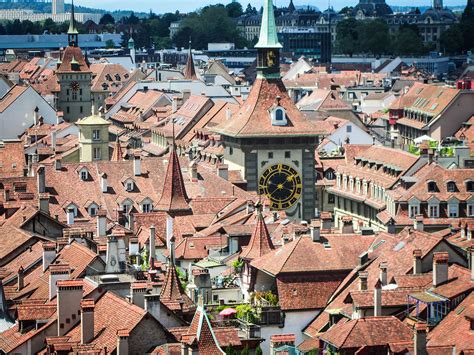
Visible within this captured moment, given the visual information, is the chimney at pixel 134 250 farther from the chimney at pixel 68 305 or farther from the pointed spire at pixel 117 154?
the pointed spire at pixel 117 154

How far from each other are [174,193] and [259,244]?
2264cm

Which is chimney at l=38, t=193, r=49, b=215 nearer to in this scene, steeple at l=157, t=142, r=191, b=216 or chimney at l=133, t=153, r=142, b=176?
steeple at l=157, t=142, r=191, b=216

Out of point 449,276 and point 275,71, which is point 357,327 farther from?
point 275,71

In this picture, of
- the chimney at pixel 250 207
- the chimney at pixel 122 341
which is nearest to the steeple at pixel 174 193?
the chimney at pixel 250 207

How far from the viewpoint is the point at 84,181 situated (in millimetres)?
107375

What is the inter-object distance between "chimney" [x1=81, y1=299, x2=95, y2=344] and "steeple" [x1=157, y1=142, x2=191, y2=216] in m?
43.1

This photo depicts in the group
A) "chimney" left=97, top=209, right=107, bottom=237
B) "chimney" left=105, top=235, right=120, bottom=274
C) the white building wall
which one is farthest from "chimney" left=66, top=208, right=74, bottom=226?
the white building wall

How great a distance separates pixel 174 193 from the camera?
102m

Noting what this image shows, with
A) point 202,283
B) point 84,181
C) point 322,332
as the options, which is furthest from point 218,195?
point 322,332

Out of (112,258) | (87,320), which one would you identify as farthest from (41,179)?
(87,320)

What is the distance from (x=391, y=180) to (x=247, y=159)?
30.7 feet

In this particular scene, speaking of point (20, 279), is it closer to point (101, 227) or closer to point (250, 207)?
point (101, 227)

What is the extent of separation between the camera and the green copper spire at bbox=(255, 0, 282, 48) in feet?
395

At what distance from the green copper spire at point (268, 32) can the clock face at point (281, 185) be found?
8.31m
